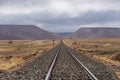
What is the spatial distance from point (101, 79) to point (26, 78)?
12.1 feet

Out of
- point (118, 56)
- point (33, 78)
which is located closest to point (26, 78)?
point (33, 78)

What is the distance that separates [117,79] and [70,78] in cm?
230

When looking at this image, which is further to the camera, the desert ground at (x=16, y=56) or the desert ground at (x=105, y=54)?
the desert ground at (x=16, y=56)

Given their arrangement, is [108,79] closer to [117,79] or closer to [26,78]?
[117,79]

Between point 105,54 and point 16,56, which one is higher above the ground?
point 16,56

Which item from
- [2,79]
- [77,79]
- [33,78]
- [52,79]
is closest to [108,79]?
[77,79]

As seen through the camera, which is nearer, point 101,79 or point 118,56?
point 101,79

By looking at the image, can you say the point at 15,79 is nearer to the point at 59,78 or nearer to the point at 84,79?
the point at 59,78

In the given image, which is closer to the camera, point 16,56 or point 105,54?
point 105,54

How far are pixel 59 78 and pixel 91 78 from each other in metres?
1.55

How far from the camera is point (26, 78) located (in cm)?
1530

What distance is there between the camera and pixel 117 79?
1505cm

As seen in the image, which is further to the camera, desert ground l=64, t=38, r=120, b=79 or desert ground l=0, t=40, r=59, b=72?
desert ground l=0, t=40, r=59, b=72

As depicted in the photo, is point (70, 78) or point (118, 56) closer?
point (70, 78)
